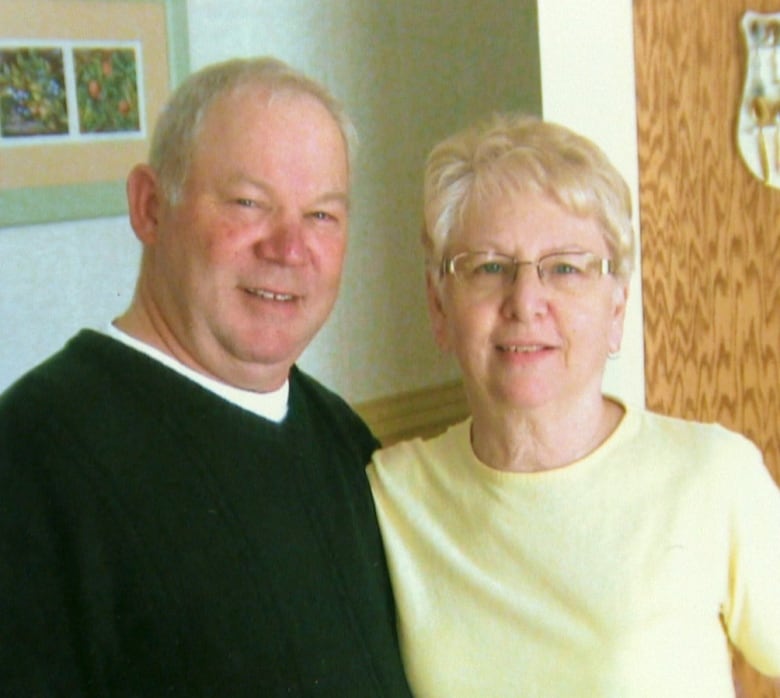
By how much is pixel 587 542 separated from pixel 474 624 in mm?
185

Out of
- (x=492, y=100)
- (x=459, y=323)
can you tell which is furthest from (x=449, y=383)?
(x=459, y=323)

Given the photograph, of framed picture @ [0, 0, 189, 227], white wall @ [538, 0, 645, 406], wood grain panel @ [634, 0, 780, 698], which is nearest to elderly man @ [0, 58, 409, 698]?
framed picture @ [0, 0, 189, 227]

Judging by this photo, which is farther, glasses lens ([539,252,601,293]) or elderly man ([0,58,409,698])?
glasses lens ([539,252,601,293])

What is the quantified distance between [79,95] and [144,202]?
0.66 meters

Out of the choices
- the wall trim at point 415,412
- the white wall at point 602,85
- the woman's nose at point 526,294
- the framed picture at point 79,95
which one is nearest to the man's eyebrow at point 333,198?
the woman's nose at point 526,294

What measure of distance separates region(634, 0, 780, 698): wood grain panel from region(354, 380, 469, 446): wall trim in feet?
1.99

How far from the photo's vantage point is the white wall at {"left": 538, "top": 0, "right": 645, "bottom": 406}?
7.13ft

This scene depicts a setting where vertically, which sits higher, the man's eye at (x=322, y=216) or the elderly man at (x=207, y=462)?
the man's eye at (x=322, y=216)

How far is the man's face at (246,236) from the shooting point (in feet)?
4.49

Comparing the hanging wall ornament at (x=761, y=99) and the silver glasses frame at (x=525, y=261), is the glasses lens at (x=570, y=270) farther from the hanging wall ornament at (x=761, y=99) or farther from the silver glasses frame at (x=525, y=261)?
the hanging wall ornament at (x=761, y=99)

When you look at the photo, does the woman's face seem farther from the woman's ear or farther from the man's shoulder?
the man's shoulder

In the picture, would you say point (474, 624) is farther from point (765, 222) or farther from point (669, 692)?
point (765, 222)

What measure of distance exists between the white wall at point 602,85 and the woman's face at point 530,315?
0.77m

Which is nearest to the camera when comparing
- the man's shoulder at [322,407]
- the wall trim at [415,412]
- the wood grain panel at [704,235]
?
the man's shoulder at [322,407]
